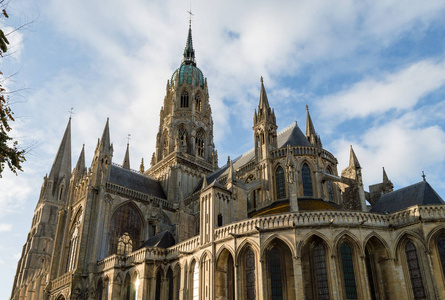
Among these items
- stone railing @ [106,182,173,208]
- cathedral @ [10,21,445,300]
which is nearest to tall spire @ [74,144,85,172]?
cathedral @ [10,21,445,300]

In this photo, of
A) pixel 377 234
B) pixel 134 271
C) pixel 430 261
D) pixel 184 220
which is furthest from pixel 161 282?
pixel 430 261

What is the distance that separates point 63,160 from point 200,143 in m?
30.2

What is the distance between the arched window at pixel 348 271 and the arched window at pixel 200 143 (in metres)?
27.0

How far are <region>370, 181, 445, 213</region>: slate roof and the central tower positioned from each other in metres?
20.8

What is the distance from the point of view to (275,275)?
66.5ft

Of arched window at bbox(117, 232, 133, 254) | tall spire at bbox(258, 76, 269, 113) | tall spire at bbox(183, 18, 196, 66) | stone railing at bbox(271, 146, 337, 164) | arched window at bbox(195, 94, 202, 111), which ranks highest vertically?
tall spire at bbox(183, 18, 196, 66)

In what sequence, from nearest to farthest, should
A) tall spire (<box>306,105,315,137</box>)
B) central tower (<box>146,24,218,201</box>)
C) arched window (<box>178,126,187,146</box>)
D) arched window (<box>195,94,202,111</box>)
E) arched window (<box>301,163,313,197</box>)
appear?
arched window (<box>301,163,313,197</box>) < tall spire (<box>306,105,315,137</box>) < central tower (<box>146,24,218,201</box>) < arched window (<box>178,126,187,146</box>) < arched window (<box>195,94,202,111</box>)

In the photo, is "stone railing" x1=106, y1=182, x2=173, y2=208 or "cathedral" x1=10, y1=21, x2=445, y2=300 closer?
"cathedral" x1=10, y1=21, x2=445, y2=300

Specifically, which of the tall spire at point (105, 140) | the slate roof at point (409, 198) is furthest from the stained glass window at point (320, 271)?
the tall spire at point (105, 140)

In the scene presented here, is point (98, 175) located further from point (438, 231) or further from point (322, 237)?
point (438, 231)

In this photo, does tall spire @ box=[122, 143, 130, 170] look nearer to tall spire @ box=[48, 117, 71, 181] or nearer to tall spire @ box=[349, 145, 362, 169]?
tall spire @ box=[48, 117, 71, 181]

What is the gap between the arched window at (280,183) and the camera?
28333mm

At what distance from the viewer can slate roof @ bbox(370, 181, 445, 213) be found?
70.6ft

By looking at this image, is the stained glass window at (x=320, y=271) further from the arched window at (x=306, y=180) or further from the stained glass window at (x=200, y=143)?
the stained glass window at (x=200, y=143)
